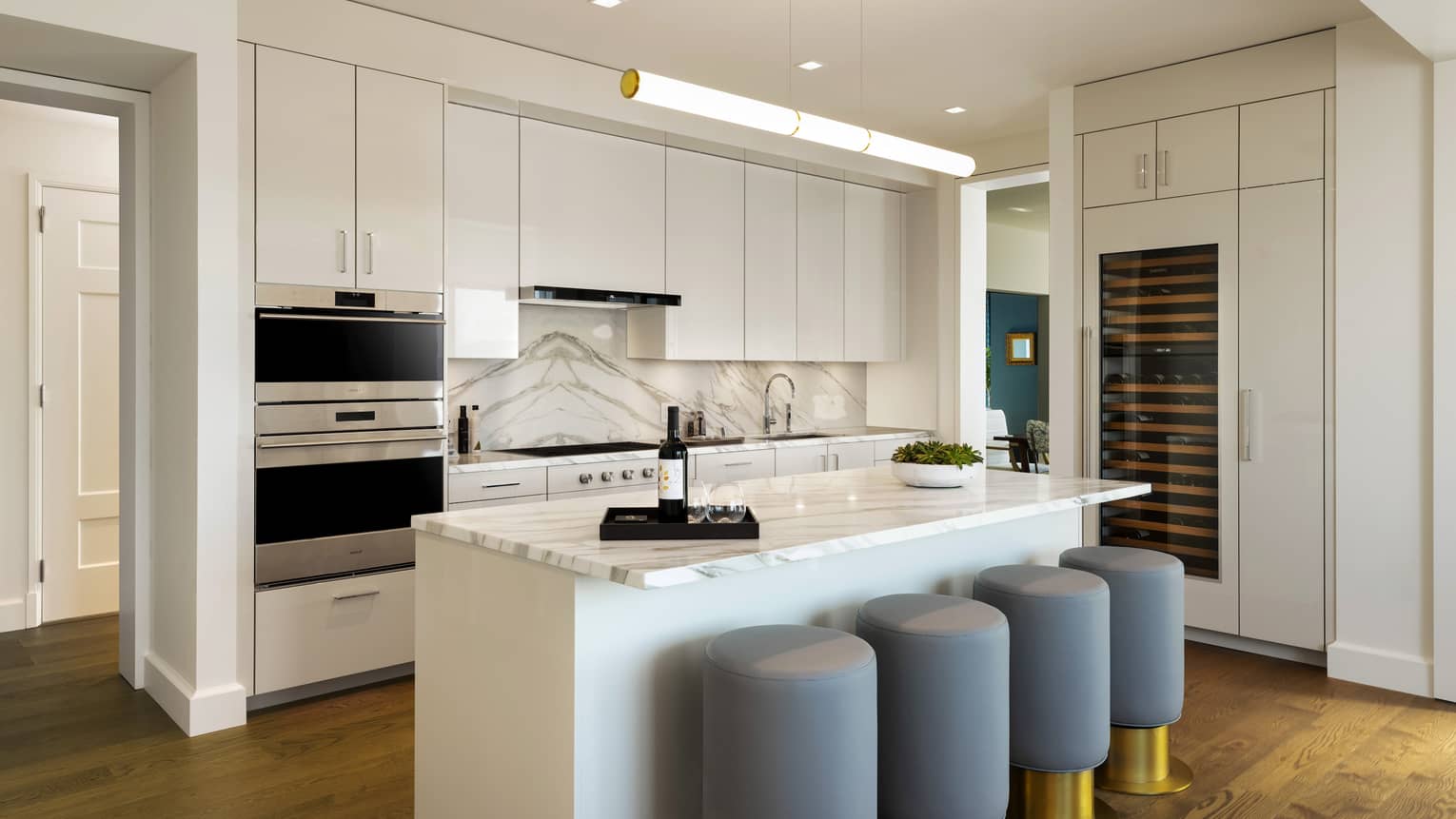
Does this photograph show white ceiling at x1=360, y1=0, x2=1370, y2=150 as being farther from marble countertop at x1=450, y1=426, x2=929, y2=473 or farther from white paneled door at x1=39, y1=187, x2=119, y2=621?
white paneled door at x1=39, y1=187, x2=119, y2=621

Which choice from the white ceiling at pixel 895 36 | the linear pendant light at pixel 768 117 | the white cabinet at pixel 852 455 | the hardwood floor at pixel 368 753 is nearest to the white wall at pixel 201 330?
the hardwood floor at pixel 368 753

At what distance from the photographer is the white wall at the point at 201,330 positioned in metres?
3.30

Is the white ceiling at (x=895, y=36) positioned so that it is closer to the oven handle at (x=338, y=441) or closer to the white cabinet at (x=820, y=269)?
the white cabinet at (x=820, y=269)

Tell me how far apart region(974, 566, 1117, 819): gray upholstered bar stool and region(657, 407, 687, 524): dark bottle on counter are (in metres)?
1.07

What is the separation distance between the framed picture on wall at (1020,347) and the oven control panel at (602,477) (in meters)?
7.03

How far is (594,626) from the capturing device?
6.77 ft

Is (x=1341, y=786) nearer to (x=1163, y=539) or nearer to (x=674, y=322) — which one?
(x=1163, y=539)

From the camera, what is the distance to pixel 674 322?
5086 millimetres

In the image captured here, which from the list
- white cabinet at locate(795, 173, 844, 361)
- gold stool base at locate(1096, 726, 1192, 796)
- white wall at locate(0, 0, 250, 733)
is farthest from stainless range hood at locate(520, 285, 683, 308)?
gold stool base at locate(1096, 726, 1192, 796)

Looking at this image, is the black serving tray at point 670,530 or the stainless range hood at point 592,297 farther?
the stainless range hood at point 592,297

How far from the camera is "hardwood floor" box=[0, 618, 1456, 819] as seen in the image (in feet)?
9.32

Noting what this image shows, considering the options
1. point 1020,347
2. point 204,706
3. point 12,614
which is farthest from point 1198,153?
point 1020,347

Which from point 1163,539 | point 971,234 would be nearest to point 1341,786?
point 1163,539

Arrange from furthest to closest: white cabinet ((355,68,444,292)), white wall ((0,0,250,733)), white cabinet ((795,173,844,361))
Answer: white cabinet ((795,173,844,361)), white cabinet ((355,68,444,292)), white wall ((0,0,250,733))
